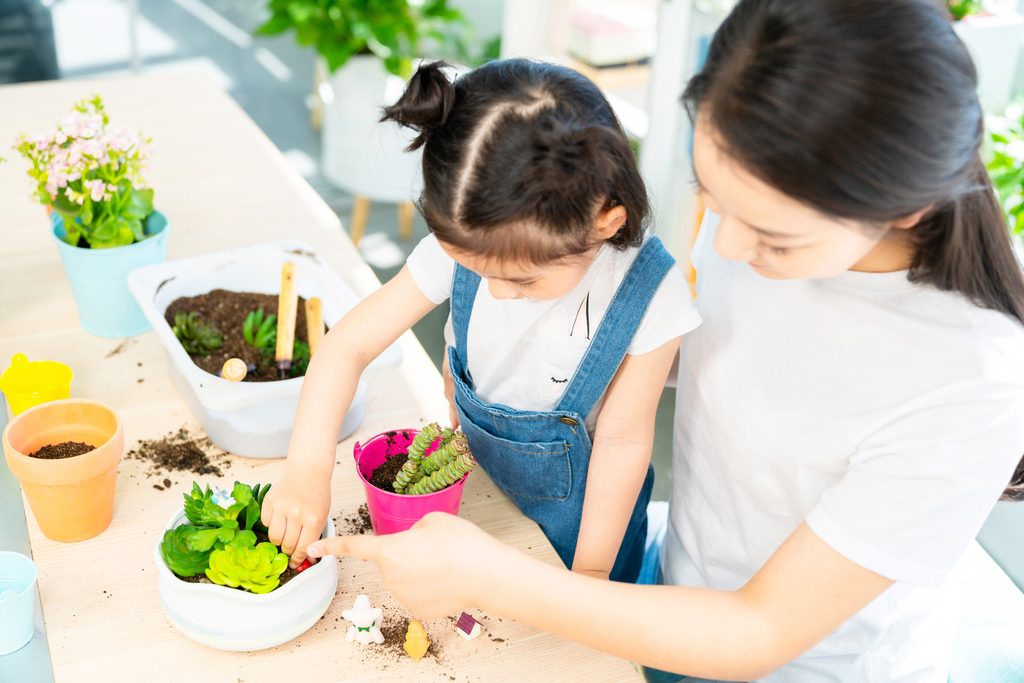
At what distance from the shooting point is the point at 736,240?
0.66 meters

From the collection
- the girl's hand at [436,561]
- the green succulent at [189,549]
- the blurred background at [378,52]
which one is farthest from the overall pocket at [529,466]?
the blurred background at [378,52]

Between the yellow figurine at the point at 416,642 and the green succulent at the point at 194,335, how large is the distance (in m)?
0.47

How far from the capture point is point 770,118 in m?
0.57

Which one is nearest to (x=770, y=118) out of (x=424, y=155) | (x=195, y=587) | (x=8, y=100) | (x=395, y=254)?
(x=424, y=155)

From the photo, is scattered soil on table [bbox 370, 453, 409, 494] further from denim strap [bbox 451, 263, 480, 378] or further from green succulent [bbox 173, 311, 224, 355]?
green succulent [bbox 173, 311, 224, 355]

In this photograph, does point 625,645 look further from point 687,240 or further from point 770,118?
point 687,240

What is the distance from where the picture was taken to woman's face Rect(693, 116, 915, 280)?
607 mm

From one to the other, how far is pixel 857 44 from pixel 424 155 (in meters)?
0.41

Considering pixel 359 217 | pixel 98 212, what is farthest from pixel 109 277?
Result: pixel 359 217

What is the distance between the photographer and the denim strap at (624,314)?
0.87 m

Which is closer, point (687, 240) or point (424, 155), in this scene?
point (424, 155)

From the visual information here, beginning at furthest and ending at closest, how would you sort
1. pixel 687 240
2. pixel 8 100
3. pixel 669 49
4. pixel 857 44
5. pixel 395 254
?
1. pixel 395 254
2. pixel 687 240
3. pixel 669 49
4. pixel 8 100
5. pixel 857 44

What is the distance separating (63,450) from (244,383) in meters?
0.19

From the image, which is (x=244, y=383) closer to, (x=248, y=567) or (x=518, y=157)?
(x=248, y=567)
